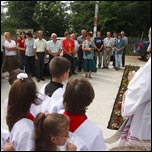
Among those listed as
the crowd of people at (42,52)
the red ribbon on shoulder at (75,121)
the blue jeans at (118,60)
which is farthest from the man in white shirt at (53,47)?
the red ribbon on shoulder at (75,121)

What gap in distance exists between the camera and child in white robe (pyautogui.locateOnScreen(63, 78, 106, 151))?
3066 millimetres

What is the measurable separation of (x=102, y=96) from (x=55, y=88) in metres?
5.55

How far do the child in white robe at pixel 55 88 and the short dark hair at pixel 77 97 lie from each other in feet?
1.55

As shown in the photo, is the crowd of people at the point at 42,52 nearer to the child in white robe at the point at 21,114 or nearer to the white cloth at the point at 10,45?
the white cloth at the point at 10,45

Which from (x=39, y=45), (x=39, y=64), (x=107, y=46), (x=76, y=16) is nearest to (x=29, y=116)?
(x=39, y=45)

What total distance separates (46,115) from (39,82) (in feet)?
26.7

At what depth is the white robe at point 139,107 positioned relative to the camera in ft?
9.93

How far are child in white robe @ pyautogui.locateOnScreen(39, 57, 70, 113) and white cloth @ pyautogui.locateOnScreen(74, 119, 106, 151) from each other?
1.81 ft

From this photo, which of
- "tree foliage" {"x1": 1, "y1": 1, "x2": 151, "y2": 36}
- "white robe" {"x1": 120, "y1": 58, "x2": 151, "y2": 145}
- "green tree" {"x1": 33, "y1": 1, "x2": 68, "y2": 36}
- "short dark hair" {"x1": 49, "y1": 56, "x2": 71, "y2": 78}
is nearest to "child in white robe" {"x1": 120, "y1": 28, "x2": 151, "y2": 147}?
"white robe" {"x1": 120, "y1": 58, "x2": 151, "y2": 145}

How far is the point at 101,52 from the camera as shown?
13789 mm

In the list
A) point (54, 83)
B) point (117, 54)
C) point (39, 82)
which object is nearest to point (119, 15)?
point (117, 54)

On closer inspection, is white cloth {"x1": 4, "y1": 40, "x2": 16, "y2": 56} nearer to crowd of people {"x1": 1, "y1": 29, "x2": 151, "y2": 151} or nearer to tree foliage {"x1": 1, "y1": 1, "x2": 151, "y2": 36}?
crowd of people {"x1": 1, "y1": 29, "x2": 151, "y2": 151}

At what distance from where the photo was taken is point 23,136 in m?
2.67

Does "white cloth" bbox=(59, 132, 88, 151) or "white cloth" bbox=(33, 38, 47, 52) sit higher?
"white cloth" bbox=(33, 38, 47, 52)
